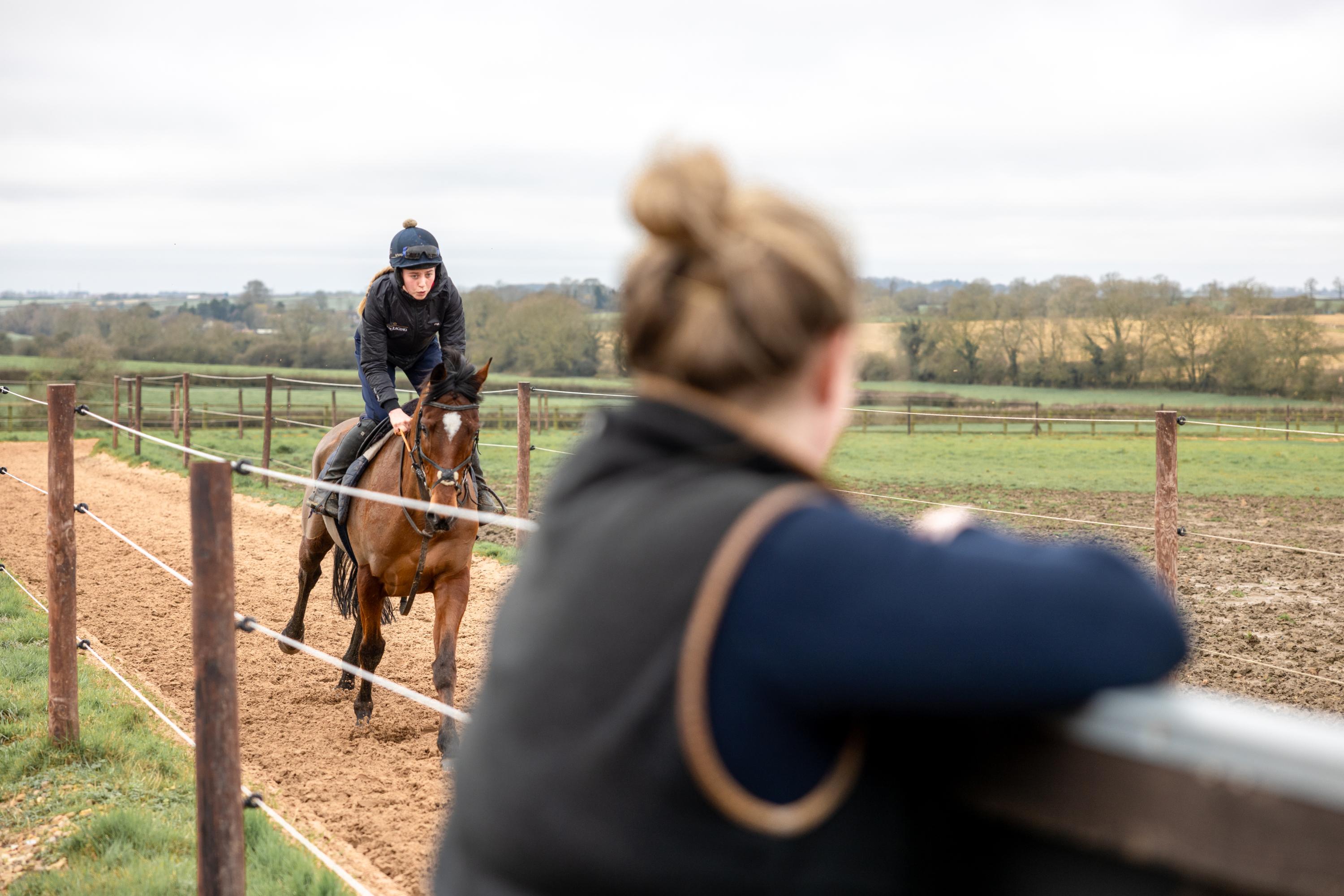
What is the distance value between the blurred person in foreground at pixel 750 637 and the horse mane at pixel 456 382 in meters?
4.77

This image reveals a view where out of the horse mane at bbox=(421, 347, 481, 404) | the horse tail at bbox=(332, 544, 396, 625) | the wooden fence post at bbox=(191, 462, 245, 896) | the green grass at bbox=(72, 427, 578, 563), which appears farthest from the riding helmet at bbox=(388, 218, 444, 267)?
the green grass at bbox=(72, 427, 578, 563)

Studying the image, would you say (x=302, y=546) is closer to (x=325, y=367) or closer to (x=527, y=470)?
(x=527, y=470)

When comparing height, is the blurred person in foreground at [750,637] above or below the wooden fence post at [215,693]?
above

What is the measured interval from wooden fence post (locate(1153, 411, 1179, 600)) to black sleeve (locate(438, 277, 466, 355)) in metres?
4.13

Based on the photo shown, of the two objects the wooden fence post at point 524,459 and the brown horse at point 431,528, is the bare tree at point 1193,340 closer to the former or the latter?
the wooden fence post at point 524,459

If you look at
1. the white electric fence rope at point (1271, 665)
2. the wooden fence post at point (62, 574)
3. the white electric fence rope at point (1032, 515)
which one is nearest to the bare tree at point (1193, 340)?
the white electric fence rope at point (1032, 515)

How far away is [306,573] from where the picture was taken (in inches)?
301

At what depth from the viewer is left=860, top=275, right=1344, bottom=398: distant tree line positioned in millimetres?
52562

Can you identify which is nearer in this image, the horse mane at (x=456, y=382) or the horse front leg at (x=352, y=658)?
the horse mane at (x=456, y=382)

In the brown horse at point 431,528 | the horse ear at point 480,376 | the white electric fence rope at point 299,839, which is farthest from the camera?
Answer: the horse ear at point 480,376

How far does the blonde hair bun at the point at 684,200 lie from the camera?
3.55ft

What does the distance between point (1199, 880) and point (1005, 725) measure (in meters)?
0.19

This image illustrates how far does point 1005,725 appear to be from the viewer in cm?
94

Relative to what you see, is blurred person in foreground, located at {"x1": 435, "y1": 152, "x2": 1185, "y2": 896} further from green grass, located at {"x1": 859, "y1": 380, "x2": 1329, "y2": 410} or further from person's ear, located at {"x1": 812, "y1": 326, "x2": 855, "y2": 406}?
green grass, located at {"x1": 859, "y1": 380, "x2": 1329, "y2": 410}
